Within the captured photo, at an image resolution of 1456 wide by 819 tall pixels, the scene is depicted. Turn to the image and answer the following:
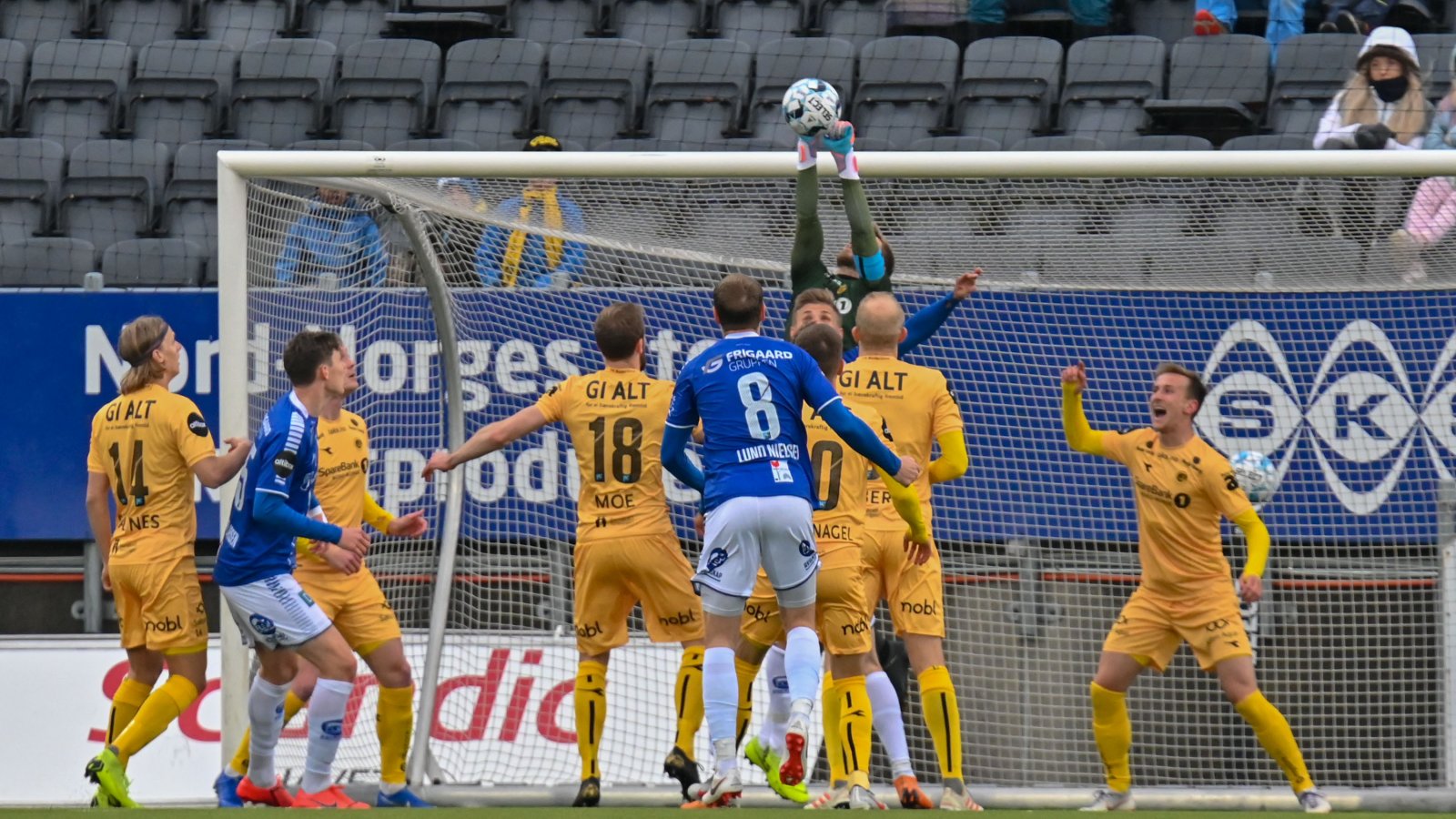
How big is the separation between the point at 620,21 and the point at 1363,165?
6.70 meters

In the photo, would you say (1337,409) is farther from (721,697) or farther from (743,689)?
(721,697)

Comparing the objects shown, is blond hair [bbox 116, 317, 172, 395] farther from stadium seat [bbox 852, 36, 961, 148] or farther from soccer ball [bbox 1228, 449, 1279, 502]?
stadium seat [bbox 852, 36, 961, 148]

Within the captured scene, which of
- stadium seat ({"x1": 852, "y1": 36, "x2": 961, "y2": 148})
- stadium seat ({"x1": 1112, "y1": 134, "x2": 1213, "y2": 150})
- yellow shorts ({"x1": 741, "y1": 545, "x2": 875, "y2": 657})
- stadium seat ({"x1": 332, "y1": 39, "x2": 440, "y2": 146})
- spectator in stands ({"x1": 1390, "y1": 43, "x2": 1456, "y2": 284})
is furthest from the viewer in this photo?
stadium seat ({"x1": 332, "y1": 39, "x2": 440, "y2": 146})

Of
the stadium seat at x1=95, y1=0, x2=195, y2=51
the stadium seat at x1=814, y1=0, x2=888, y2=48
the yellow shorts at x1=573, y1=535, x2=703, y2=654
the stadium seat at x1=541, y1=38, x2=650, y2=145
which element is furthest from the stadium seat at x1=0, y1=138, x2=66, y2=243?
the yellow shorts at x1=573, y1=535, x2=703, y2=654

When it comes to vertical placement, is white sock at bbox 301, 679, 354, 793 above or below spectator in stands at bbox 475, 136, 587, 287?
below

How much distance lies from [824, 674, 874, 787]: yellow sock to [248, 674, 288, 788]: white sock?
225 cm

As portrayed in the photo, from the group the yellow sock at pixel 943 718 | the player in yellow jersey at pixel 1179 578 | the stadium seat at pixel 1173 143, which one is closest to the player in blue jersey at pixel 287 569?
the yellow sock at pixel 943 718

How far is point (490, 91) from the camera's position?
12461mm

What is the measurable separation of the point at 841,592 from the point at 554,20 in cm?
740

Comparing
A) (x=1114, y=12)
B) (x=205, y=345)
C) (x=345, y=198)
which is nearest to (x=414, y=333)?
(x=345, y=198)

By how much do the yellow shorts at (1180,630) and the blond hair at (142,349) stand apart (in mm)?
4102

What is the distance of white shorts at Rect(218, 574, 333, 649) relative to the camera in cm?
727

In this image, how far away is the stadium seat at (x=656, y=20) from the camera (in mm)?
13102

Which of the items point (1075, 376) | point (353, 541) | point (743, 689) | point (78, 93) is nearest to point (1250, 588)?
point (1075, 376)
